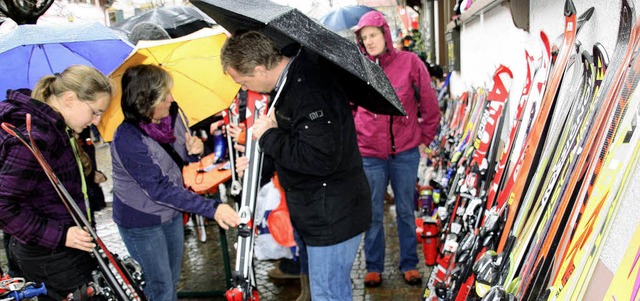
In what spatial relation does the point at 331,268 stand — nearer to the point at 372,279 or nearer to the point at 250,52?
the point at 250,52

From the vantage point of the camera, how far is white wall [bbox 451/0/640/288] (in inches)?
58.1

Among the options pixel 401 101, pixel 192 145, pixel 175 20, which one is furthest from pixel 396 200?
pixel 175 20

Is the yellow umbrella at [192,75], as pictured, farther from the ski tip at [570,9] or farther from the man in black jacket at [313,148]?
the ski tip at [570,9]

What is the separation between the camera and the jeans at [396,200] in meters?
3.58

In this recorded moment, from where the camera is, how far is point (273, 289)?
402 cm

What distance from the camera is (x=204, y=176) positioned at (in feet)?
11.6

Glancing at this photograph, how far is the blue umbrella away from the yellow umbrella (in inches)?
189

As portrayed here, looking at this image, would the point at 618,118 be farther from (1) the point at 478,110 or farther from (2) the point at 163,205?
(1) the point at 478,110

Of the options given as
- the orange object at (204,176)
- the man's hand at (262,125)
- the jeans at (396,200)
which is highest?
the man's hand at (262,125)

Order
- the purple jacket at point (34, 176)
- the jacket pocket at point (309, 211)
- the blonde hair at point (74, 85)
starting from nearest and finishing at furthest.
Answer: the purple jacket at point (34, 176)
the jacket pocket at point (309, 211)
the blonde hair at point (74, 85)

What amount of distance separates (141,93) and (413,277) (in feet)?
7.55

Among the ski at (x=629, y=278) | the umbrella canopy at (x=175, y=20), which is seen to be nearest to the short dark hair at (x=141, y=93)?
the ski at (x=629, y=278)

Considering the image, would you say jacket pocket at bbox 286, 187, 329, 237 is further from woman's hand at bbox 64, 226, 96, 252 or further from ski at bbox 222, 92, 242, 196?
woman's hand at bbox 64, 226, 96, 252

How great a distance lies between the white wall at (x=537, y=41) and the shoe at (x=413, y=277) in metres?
1.43
